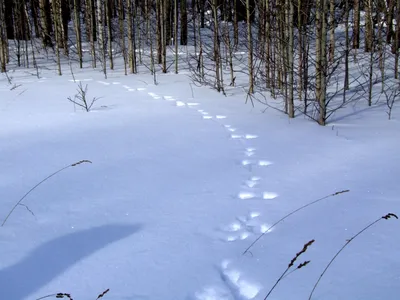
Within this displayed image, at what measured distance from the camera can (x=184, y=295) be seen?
1921 mm

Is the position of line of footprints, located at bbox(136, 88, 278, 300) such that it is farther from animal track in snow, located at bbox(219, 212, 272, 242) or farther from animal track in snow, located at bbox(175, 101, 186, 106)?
animal track in snow, located at bbox(175, 101, 186, 106)

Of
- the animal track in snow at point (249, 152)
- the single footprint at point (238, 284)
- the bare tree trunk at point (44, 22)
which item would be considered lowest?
the single footprint at point (238, 284)

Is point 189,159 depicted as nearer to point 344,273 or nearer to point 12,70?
point 344,273

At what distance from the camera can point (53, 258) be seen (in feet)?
7.17

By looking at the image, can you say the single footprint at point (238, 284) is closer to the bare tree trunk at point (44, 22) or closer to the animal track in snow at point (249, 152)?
the animal track in snow at point (249, 152)

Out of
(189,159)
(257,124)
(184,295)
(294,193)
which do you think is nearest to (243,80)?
(257,124)

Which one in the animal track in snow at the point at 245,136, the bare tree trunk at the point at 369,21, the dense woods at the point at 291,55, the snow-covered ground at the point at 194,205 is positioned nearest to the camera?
the snow-covered ground at the point at 194,205

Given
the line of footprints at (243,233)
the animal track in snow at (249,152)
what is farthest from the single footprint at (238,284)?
the animal track in snow at (249,152)

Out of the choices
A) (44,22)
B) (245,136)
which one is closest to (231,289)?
(245,136)

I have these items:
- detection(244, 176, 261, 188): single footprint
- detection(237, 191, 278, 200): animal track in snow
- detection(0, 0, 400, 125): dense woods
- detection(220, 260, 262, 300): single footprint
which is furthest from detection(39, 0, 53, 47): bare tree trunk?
detection(220, 260, 262, 300): single footprint

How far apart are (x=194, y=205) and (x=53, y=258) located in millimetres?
1065

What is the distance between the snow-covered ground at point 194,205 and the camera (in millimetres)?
2025

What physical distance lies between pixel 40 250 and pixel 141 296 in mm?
715

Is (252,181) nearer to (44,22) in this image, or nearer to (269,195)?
(269,195)
